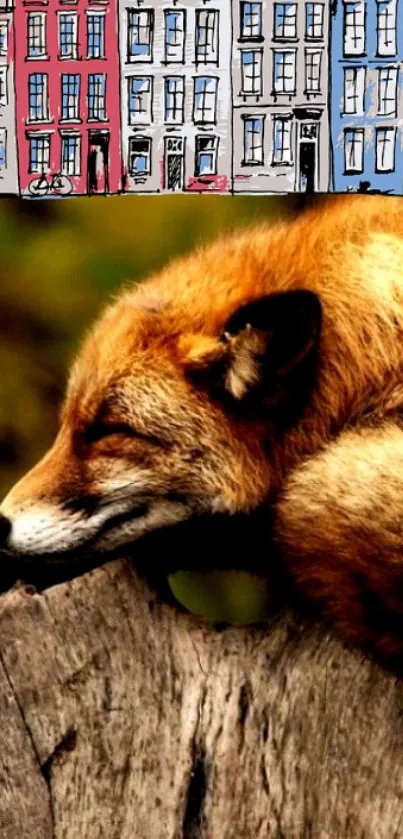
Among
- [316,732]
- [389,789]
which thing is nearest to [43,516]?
[316,732]

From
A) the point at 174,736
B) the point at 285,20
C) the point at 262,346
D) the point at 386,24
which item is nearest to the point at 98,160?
the point at 285,20

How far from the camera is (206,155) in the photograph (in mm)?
3238

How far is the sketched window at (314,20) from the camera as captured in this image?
3.17 meters

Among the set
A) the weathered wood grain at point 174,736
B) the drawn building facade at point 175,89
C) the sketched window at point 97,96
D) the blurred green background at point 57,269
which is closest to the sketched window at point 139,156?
the drawn building facade at point 175,89

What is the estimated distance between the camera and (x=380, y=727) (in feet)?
7.47

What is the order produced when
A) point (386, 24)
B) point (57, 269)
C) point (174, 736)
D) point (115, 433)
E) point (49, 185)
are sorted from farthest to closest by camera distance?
point (57, 269) < point (49, 185) < point (386, 24) < point (115, 433) < point (174, 736)

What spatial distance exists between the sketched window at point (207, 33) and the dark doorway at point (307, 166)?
0.36 meters

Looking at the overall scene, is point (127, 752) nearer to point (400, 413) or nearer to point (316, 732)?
point (316, 732)

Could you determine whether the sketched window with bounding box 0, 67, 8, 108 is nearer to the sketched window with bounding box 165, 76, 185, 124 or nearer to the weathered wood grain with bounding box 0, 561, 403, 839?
the sketched window with bounding box 165, 76, 185, 124

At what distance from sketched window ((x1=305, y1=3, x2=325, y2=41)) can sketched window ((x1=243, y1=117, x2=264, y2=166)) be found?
27cm

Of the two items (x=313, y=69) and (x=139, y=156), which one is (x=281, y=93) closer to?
(x=313, y=69)

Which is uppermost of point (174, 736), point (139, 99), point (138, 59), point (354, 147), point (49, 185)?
point (138, 59)

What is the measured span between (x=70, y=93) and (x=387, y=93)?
896mm

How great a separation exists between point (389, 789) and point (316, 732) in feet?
0.59
